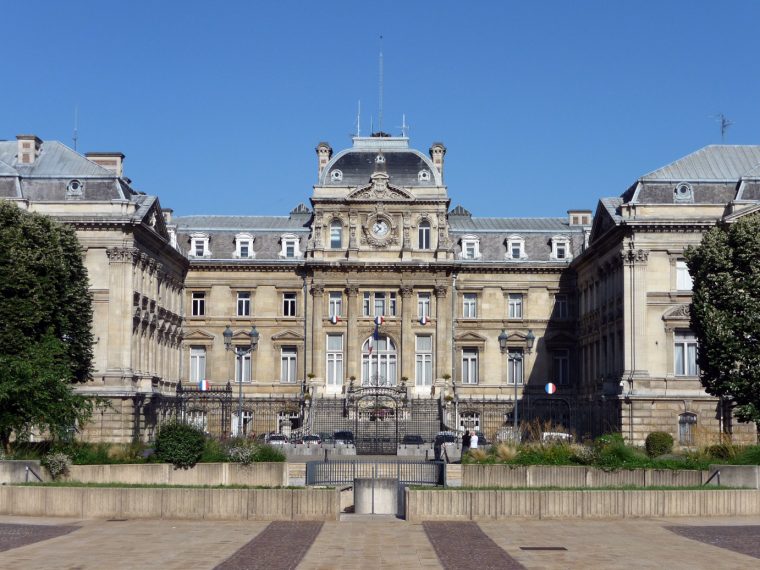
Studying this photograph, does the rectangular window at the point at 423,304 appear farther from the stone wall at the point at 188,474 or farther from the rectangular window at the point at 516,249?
the stone wall at the point at 188,474

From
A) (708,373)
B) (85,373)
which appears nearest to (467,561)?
(708,373)

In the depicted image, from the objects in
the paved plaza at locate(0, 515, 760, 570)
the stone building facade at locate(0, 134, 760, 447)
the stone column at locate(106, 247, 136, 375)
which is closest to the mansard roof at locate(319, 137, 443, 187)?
the stone building facade at locate(0, 134, 760, 447)

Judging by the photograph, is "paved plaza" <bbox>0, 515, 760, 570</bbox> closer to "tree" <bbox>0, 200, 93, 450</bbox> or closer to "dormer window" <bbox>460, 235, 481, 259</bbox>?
"tree" <bbox>0, 200, 93, 450</bbox>

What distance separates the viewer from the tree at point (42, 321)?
42.8 m

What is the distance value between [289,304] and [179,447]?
44189mm

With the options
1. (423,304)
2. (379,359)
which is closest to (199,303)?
(379,359)

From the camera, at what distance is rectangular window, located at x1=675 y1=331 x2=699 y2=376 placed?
63.6 meters

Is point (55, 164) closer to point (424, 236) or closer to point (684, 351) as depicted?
point (424, 236)

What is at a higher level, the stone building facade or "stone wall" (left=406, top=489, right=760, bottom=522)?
the stone building facade

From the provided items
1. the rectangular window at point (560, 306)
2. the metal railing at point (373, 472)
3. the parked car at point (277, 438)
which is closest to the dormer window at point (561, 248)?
the rectangular window at point (560, 306)

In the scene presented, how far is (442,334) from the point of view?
80.5 meters

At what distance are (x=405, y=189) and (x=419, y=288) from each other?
6.62m

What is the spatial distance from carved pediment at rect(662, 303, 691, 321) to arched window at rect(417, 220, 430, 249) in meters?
21.3

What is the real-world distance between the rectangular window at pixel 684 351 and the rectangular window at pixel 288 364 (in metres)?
27.6
